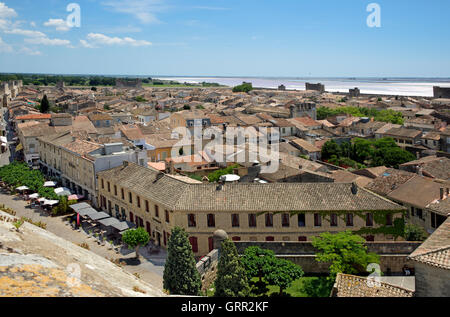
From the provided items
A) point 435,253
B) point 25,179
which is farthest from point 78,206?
point 435,253

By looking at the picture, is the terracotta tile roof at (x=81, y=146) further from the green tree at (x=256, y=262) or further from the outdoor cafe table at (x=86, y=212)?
the green tree at (x=256, y=262)

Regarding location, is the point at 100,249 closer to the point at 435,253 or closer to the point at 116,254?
the point at 116,254

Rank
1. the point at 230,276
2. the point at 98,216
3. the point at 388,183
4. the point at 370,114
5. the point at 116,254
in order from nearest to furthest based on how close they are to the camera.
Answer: the point at 230,276 < the point at 116,254 < the point at 98,216 < the point at 388,183 < the point at 370,114

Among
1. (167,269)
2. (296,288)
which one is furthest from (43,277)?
(296,288)

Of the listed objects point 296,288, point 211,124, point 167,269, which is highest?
point 211,124

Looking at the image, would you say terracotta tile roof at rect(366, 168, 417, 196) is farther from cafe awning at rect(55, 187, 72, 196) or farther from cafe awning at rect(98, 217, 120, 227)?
→ cafe awning at rect(55, 187, 72, 196)

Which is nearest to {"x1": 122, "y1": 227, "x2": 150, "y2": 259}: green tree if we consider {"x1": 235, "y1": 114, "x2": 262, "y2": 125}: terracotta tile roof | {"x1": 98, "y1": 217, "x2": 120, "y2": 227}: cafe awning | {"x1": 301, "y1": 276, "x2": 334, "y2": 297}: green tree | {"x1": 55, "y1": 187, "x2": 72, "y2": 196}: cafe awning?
{"x1": 98, "y1": 217, "x2": 120, "y2": 227}: cafe awning

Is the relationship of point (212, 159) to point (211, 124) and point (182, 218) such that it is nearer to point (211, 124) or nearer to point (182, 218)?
point (182, 218)
